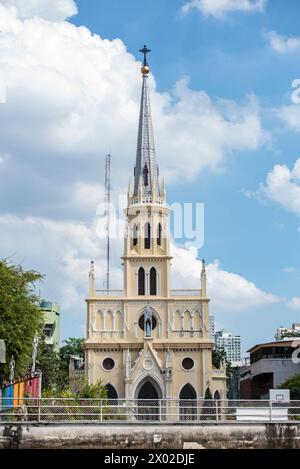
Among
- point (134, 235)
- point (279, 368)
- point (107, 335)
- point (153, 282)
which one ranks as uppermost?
point (134, 235)

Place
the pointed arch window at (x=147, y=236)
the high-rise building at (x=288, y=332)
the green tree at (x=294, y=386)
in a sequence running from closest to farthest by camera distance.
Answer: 1. the green tree at (x=294, y=386)
2. the pointed arch window at (x=147, y=236)
3. the high-rise building at (x=288, y=332)

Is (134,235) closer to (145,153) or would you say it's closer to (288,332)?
(145,153)

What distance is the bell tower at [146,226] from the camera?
80.1 metres

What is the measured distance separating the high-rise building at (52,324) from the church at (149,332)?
30978 mm

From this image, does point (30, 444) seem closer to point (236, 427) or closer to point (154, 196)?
point (236, 427)

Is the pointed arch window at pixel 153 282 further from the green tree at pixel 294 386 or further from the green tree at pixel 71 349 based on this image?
the green tree at pixel 71 349

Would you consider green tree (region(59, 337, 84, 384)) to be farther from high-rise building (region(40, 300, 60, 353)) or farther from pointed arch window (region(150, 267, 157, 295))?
pointed arch window (region(150, 267, 157, 295))

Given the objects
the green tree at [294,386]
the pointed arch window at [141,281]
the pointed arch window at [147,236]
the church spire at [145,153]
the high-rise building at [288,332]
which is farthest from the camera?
the high-rise building at [288,332]

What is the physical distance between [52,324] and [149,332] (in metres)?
35.9

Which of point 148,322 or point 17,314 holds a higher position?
point 148,322

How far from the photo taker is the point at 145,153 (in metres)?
86.4

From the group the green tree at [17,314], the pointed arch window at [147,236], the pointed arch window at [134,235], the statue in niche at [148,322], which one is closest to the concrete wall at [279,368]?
the statue in niche at [148,322]

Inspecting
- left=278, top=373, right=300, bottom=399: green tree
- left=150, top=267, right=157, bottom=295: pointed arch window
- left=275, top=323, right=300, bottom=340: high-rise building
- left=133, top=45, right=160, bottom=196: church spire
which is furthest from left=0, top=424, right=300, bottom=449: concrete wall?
left=275, top=323, right=300, bottom=340: high-rise building

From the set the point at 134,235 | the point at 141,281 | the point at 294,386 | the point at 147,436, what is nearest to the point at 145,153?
the point at 134,235
